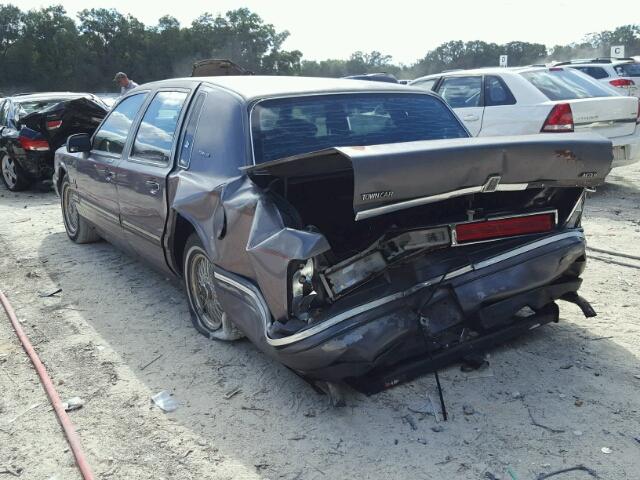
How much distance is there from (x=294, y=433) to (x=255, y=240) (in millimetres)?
958

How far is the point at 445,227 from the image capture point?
3064 millimetres

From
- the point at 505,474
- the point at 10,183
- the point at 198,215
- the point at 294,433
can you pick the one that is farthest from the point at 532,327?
the point at 10,183

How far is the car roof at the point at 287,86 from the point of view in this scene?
3855 mm

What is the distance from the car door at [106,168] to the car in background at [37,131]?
4.34 metres

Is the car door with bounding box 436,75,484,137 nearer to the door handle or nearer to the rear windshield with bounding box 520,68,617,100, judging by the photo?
the rear windshield with bounding box 520,68,617,100

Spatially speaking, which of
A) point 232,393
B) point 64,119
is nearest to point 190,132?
point 232,393

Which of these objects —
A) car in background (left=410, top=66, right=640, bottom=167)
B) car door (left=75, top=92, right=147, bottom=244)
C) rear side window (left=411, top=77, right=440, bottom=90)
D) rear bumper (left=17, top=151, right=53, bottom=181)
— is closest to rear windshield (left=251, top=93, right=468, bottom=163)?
car door (left=75, top=92, right=147, bottom=244)

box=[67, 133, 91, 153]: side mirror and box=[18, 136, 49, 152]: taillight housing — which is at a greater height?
box=[67, 133, 91, 153]: side mirror

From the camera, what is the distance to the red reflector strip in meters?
3.12

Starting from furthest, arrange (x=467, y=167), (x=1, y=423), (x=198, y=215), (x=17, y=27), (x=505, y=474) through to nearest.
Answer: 1. (x=17, y=27)
2. (x=198, y=215)
3. (x=1, y=423)
4. (x=467, y=167)
5. (x=505, y=474)

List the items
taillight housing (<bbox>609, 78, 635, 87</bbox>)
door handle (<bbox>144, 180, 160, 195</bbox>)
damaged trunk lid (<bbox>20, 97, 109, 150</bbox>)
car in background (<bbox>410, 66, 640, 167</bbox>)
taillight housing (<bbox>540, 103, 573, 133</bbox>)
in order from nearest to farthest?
door handle (<bbox>144, 180, 160, 195</bbox>), taillight housing (<bbox>540, 103, 573, 133</bbox>), car in background (<bbox>410, 66, 640, 167</bbox>), damaged trunk lid (<bbox>20, 97, 109, 150</bbox>), taillight housing (<bbox>609, 78, 635, 87</bbox>)

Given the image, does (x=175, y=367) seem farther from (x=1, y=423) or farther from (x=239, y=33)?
(x=239, y=33)

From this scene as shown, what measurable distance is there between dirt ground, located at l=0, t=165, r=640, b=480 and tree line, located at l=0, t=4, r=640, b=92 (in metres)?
45.8

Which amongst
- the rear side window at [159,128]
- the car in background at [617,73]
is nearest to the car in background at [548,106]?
the rear side window at [159,128]
